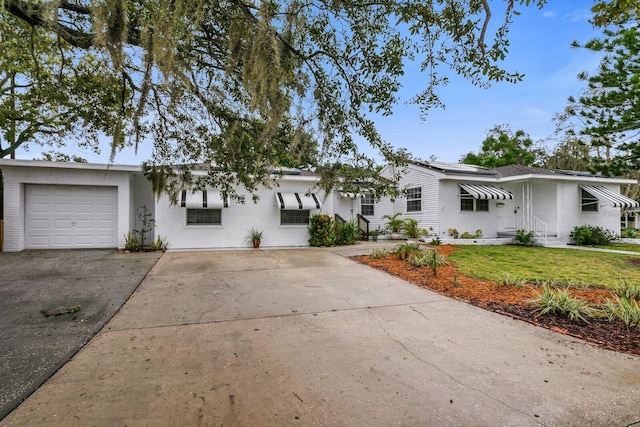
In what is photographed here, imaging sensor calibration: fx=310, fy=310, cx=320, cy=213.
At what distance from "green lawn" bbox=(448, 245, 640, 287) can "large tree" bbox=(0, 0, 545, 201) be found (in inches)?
184

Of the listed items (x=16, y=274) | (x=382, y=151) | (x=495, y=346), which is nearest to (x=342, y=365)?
(x=495, y=346)

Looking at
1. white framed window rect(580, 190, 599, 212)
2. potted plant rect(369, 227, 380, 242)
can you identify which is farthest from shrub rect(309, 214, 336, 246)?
white framed window rect(580, 190, 599, 212)

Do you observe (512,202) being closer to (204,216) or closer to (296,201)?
(296,201)

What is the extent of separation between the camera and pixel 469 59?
409 cm

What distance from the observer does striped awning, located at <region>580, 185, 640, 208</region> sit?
13.7m

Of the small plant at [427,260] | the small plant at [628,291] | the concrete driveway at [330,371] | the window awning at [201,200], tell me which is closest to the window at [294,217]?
the window awning at [201,200]

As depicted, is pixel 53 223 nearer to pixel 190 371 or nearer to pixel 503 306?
pixel 190 371

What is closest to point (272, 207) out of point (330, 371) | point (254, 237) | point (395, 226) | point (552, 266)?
point (254, 237)

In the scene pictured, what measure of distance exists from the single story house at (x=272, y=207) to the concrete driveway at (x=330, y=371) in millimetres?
Answer: 4690

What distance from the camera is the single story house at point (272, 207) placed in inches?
421

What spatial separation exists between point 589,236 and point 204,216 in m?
16.6

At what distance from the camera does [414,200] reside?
1580 cm

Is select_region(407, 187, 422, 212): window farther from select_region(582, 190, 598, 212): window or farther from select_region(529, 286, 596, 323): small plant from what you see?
select_region(529, 286, 596, 323): small plant

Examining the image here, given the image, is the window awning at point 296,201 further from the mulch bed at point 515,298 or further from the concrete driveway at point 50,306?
the concrete driveway at point 50,306
